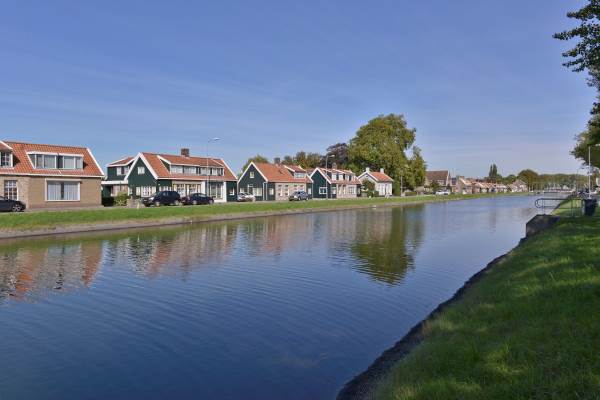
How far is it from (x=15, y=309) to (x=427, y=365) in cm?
1282

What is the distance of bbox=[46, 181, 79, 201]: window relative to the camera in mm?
47281

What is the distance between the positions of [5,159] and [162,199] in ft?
53.3

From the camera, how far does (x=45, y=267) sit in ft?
69.8

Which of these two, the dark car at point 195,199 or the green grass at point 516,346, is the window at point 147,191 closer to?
the dark car at point 195,199

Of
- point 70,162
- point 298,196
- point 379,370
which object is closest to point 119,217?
point 70,162

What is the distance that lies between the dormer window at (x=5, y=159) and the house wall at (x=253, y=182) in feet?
131

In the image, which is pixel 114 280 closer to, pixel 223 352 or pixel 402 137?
pixel 223 352

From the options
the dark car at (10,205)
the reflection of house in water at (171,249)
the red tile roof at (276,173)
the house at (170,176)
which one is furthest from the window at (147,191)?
the reflection of house in water at (171,249)

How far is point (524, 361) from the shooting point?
7039mm

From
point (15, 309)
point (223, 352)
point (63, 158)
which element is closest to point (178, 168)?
point (63, 158)

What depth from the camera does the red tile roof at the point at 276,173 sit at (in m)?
79.8

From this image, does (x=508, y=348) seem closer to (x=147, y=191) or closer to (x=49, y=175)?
(x=49, y=175)

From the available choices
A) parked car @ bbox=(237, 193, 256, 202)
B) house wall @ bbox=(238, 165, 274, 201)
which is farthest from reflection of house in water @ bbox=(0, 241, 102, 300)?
house wall @ bbox=(238, 165, 274, 201)

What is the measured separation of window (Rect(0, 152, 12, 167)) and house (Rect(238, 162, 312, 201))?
1558 inches
